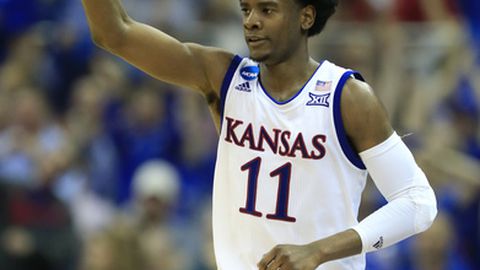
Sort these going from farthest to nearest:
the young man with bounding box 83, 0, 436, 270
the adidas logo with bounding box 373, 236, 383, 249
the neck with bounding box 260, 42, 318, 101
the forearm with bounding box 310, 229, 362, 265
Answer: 1. the neck with bounding box 260, 42, 318, 101
2. the young man with bounding box 83, 0, 436, 270
3. the adidas logo with bounding box 373, 236, 383, 249
4. the forearm with bounding box 310, 229, 362, 265

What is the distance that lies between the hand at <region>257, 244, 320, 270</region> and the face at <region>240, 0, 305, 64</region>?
37.5 inches

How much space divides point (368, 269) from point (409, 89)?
307cm

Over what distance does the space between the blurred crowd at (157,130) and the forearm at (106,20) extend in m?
3.66

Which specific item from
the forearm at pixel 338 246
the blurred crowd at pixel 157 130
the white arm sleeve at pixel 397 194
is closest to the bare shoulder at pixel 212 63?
the white arm sleeve at pixel 397 194

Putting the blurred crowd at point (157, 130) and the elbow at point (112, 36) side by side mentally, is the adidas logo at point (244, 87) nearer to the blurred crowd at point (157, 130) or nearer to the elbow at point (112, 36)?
the elbow at point (112, 36)

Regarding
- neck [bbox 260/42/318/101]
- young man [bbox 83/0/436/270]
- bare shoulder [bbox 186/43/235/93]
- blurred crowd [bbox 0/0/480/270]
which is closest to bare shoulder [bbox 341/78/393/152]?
young man [bbox 83/0/436/270]

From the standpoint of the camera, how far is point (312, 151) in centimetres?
511

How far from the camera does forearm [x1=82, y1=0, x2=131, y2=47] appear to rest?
16.7 feet

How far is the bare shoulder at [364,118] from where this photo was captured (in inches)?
197

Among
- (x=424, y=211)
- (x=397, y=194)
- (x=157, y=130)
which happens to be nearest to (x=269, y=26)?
(x=397, y=194)

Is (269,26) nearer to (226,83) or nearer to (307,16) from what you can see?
(307,16)

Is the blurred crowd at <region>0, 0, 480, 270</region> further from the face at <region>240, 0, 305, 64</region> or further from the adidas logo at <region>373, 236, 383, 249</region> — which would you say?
the face at <region>240, 0, 305, 64</region>

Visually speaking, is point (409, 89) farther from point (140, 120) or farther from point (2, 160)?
point (2, 160)

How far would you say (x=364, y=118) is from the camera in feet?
16.4
